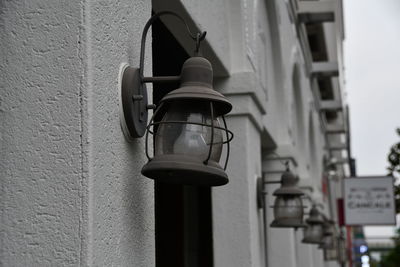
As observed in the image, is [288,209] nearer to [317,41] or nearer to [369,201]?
[369,201]

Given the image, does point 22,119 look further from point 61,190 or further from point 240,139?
point 240,139

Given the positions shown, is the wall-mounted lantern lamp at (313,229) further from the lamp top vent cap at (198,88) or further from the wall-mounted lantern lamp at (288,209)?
the lamp top vent cap at (198,88)

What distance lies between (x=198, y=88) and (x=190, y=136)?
8.0 inches

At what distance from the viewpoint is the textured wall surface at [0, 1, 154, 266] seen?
8.30ft

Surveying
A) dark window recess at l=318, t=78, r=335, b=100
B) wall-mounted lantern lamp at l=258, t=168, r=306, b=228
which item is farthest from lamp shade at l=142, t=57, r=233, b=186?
dark window recess at l=318, t=78, r=335, b=100

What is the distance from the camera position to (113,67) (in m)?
2.93

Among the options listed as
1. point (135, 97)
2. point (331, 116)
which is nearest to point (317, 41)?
point (331, 116)

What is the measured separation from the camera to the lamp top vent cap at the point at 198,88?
2.91 m

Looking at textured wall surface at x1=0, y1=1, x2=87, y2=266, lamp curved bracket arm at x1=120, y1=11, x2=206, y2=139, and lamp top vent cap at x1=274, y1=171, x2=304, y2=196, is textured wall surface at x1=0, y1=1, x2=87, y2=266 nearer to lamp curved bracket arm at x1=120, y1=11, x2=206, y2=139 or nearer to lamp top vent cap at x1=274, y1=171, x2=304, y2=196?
lamp curved bracket arm at x1=120, y1=11, x2=206, y2=139

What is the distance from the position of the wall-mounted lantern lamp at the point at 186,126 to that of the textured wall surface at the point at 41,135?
40 cm

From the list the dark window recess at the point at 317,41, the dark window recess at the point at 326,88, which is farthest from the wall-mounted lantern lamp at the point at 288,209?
the dark window recess at the point at 326,88

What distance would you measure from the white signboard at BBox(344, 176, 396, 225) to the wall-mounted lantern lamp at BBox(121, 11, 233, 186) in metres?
12.7

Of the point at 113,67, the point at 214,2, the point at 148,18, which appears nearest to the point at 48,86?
the point at 113,67

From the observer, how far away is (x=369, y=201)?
16078 millimetres
